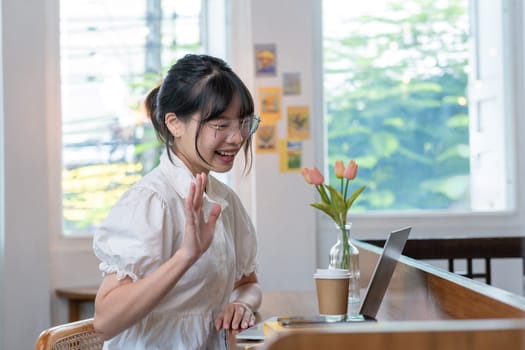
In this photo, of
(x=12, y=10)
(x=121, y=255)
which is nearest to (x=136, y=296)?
(x=121, y=255)

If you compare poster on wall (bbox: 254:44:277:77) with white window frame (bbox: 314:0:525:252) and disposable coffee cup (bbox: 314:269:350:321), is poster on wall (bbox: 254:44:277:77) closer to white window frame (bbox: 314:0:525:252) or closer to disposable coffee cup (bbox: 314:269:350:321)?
white window frame (bbox: 314:0:525:252)

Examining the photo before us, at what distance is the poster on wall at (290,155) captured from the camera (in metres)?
5.02

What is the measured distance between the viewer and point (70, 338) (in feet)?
5.99

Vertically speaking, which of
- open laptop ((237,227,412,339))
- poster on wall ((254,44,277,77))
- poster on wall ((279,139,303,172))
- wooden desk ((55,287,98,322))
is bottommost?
wooden desk ((55,287,98,322))

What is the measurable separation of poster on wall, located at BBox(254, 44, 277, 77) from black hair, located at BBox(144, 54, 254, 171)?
9.80 ft

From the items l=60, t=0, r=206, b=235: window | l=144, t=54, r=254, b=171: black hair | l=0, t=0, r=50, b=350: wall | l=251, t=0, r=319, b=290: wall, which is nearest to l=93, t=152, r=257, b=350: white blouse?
l=144, t=54, r=254, b=171: black hair

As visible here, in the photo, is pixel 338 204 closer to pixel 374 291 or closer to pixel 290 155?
pixel 374 291

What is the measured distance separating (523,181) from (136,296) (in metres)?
3.94

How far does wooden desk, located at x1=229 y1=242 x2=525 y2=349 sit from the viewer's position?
0.76 meters

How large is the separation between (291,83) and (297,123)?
0.73 ft

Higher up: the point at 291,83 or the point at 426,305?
the point at 291,83

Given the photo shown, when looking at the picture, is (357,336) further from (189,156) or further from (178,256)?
(189,156)

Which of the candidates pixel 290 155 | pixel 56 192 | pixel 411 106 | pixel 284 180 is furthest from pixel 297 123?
pixel 56 192

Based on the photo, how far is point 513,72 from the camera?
206 inches
